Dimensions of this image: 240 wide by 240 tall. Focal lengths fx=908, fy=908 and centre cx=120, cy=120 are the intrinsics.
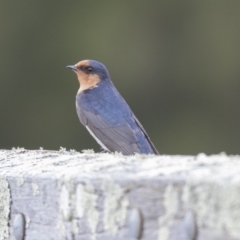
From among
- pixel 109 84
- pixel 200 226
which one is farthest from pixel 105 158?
pixel 109 84

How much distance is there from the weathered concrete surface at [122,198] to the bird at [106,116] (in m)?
2.58

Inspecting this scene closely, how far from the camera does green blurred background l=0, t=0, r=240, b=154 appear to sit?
9.16 metres

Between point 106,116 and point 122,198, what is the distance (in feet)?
11.1

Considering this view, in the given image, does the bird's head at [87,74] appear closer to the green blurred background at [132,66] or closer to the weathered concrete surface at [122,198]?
the weathered concrete surface at [122,198]

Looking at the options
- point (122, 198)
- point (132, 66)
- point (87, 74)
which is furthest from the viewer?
point (132, 66)

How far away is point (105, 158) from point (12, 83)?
7875mm

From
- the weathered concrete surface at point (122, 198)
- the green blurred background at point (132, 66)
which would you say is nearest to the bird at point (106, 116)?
the weathered concrete surface at point (122, 198)

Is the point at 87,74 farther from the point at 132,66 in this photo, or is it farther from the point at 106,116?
the point at 132,66

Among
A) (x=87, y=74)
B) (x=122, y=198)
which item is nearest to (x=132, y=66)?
(x=87, y=74)

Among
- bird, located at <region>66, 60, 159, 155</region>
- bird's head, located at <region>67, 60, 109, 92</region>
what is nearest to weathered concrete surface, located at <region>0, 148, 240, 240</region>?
bird, located at <region>66, 60, 159, 155</region>

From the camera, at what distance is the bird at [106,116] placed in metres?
4.28

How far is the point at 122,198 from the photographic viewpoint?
4.33ft

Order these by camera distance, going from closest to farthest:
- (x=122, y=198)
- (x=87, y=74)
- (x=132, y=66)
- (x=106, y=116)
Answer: (x=122, y=198)
(x=106, y=116)
(x=87, y=74)
(x=132, y=66)

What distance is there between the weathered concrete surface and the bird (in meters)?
2.58
